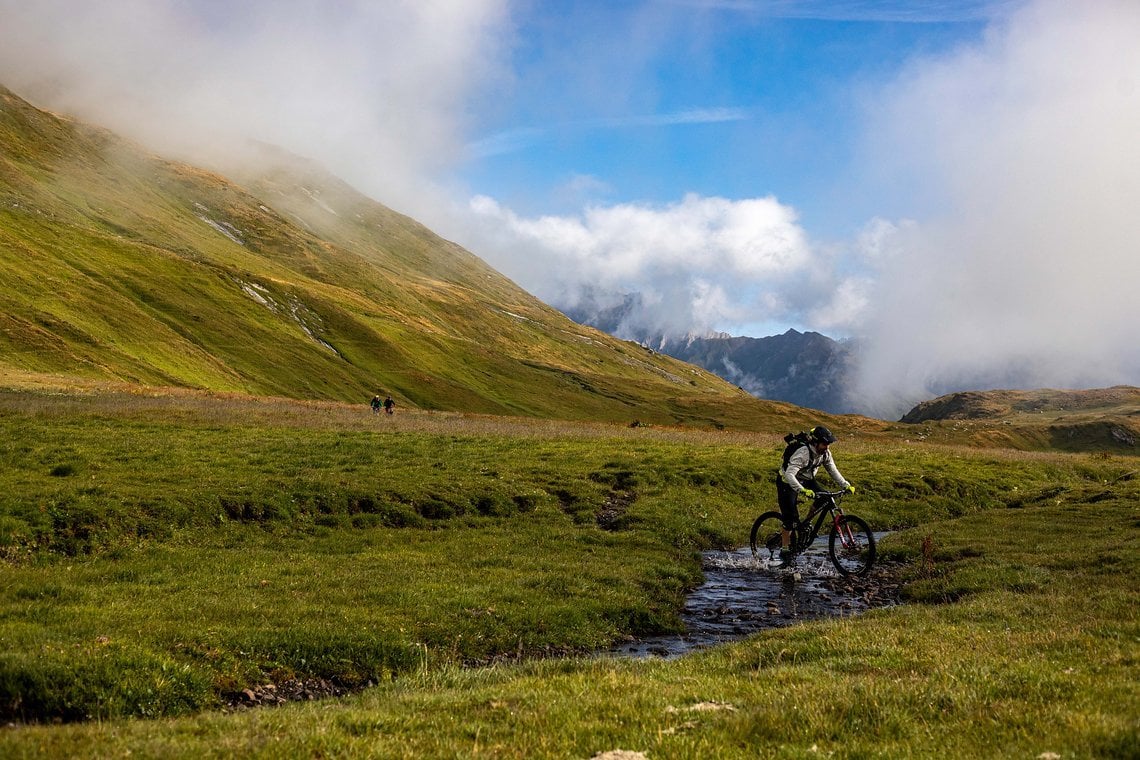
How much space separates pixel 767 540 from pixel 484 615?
11.7 metres

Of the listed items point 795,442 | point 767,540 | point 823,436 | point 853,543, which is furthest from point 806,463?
point 767,540

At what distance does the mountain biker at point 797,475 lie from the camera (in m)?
22.1

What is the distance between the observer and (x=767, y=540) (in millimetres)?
23828

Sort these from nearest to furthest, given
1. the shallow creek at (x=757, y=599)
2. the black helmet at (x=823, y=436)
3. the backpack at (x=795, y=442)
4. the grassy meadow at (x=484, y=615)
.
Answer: the grassy meadow at (x=484, y=615) → the shallow creek at (x=757, y=599) → the black helmet at (x=823, y=436) → the backpack at (x=795, y=442)

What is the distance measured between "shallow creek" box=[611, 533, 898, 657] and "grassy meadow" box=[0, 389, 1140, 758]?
0.81 metres

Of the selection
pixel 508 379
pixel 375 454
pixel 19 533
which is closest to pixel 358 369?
pixel 508 379

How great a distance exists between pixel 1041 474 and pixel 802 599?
125 ft

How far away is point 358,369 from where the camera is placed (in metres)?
157

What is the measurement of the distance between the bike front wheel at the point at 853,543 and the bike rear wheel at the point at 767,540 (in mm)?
1693

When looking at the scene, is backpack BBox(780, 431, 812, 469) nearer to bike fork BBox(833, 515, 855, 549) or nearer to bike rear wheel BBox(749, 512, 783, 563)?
bike rear wheel BBox(749, 512, 783, 563)

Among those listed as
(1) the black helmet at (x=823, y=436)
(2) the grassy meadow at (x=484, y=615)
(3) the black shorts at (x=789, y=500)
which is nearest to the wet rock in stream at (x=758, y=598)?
(2) the grassy meadow at (x=484, y=615)

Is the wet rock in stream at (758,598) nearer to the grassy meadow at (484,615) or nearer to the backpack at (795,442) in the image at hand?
the grassy meadow at (484,615)

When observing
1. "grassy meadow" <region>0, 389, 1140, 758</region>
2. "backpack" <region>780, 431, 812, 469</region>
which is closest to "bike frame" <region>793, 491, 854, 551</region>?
"backpack" <region>780, 431, 812, 469</region>

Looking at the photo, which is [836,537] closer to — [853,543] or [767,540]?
[853,543]
